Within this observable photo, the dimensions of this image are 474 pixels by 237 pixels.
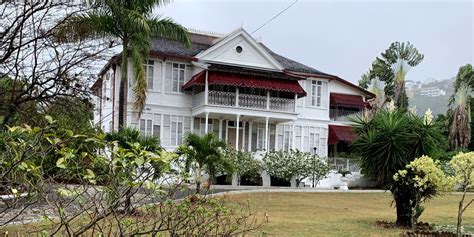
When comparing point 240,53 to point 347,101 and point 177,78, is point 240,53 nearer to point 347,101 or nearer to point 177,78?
point 177,78

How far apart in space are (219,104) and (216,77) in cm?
152

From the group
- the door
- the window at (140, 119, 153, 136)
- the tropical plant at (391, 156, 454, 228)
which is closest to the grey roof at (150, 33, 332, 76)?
the window at (140, 119, 153, 136)

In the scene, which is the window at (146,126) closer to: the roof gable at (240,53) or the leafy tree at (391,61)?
the roof gable at (240,53)

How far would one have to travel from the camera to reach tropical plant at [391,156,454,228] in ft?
42.3

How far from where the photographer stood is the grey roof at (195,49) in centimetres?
3147

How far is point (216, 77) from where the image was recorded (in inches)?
1195

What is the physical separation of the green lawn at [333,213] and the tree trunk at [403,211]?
780 millimetres

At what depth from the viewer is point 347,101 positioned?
1453 inches

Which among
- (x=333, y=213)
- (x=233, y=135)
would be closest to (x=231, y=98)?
(x=233, y=135)

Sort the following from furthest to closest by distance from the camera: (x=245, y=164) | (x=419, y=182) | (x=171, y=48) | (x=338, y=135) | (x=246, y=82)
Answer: (x=338, y=135) < (x=171, y=48) < (x=246, y=82) < (x=245, y=164) < (x=419, y=182)

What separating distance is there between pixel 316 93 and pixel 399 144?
70.2 feet

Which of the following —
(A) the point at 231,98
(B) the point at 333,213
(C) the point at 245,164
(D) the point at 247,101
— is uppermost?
(A) the point at 231,98

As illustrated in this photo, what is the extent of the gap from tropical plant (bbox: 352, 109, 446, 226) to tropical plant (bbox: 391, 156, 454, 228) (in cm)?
26

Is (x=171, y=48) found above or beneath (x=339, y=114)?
above
